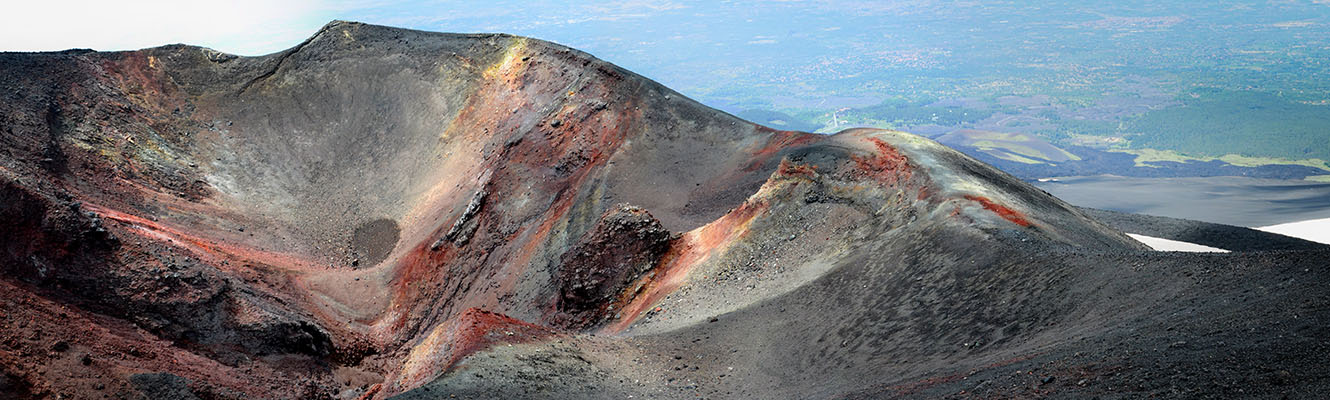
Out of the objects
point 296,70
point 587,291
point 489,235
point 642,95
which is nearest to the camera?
point 587,291

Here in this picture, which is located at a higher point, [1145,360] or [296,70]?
[296,70]

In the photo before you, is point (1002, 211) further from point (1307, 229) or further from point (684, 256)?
point (1307, 229)

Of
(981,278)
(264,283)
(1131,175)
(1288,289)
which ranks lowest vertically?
(1131,175)

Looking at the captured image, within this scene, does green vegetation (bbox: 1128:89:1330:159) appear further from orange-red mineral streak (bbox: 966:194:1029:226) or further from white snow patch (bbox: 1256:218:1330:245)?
orange-red mineral streak (bbox: 966:194:1029:226)

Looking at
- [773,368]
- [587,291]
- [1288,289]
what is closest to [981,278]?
[773,368]

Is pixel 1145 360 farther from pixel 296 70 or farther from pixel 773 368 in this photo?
pixel 296 70

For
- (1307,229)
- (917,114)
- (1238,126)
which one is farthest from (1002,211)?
(917,114)

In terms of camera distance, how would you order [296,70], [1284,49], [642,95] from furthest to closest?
[1284,49] < [296,70] < [642,95]

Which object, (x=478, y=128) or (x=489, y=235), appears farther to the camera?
(x=478, y=128)
